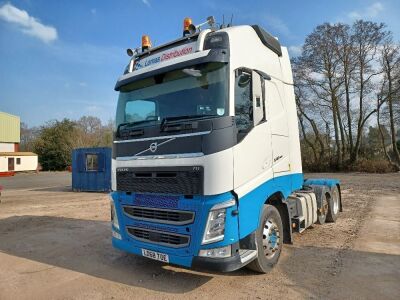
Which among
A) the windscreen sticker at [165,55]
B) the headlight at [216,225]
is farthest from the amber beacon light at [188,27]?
the headlight at [216,225]

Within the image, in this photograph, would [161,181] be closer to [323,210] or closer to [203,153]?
[203,153]

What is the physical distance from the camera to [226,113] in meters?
4.51

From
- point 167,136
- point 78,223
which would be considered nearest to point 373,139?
point 78,223

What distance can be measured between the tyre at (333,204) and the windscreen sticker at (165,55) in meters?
5.92

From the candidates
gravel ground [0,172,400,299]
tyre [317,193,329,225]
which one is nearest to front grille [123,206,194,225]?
gravel ground [0,172,400,299]

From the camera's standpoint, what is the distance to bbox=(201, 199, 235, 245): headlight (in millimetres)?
4402

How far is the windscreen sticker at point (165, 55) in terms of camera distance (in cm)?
505

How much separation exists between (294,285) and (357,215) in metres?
6.32

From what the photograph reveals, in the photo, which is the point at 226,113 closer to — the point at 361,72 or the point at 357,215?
the point at 357,215

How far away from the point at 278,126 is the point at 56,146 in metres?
51.2

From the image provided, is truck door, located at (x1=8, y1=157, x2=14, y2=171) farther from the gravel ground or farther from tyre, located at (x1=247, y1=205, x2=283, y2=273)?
tyre, located at (x1=247, y1=205, x2=283, y2=273)

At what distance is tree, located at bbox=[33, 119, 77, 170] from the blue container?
32.0 meters

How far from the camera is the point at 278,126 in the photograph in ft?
18.9

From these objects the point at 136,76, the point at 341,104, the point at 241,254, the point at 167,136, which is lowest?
the point at 241,254
